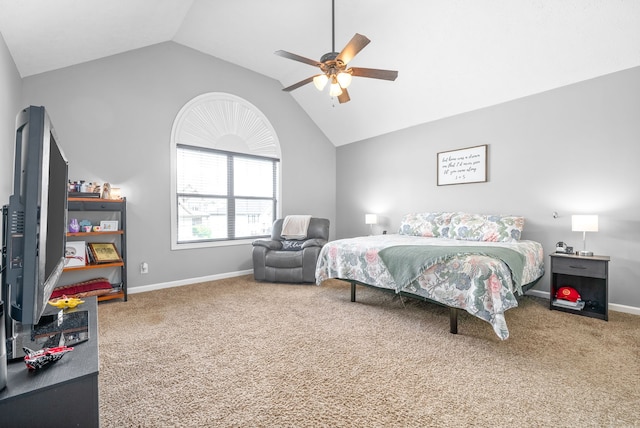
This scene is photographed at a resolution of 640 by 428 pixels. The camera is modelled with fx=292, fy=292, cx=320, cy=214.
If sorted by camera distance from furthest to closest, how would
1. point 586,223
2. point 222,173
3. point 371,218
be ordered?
point 371,218 → point 222,173 → point 586,223

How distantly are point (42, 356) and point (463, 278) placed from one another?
8.14 feet

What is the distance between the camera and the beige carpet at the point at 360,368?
1522mm

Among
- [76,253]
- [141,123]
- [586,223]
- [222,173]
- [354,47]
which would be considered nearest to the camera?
[354,47]

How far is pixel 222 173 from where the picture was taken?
4645 millimetres

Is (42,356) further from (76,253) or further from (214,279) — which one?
(214,279)

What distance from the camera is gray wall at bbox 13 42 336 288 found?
11.0ft

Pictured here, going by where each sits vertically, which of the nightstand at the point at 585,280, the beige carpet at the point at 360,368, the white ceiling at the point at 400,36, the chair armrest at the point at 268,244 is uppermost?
the white ceiling at the point at 400,36

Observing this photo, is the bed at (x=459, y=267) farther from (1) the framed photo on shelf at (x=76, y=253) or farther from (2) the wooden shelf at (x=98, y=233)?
(1) the framed photo on shelf at (x=76, y=253)

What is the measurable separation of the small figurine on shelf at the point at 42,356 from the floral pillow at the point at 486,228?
12.8ft

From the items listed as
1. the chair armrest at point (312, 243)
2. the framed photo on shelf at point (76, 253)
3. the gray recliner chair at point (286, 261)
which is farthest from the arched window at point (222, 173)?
the chair armrest at point (312, 243)

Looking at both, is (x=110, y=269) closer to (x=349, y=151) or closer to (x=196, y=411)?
(x=196, y=411)

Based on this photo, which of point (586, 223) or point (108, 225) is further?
point (108, 225)

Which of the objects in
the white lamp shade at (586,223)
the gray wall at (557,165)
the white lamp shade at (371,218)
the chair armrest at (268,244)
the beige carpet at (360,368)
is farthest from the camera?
the white lamp shade at (371,218)

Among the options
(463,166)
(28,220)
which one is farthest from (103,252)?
(463,166)
